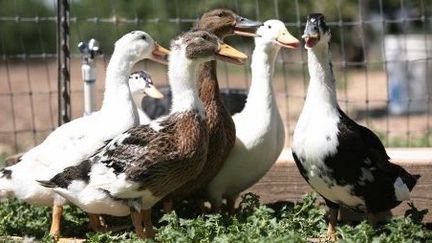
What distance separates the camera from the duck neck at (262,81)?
20.8 feet

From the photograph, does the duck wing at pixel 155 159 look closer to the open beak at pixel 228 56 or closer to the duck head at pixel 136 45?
the open beak at pixel 228 56

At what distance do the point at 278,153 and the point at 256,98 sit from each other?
364 mm

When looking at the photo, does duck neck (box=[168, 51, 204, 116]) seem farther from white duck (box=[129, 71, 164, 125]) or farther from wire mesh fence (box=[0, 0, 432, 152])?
wire mesh fence (box=[0, 0, 432, 152])

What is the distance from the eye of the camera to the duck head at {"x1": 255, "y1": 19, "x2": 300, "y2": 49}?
245 inches

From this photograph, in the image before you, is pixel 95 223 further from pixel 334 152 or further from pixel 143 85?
pixel 334 152

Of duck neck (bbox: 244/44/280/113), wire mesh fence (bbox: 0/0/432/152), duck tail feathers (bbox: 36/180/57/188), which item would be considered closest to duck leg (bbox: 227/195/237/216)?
duck neck (bbox: 244/44/280/113)

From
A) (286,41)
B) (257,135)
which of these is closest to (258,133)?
(257,135)

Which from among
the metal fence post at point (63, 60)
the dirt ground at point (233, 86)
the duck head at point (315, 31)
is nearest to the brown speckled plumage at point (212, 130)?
the duck head at point (315, 31)

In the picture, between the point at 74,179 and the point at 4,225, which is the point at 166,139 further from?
the point at 4,225

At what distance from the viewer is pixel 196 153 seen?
547 cm

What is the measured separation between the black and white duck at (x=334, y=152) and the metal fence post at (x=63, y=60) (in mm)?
2351

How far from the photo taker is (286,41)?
6.19 m

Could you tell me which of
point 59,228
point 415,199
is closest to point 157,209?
point 59,228

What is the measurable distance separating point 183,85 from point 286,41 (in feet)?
2.97
